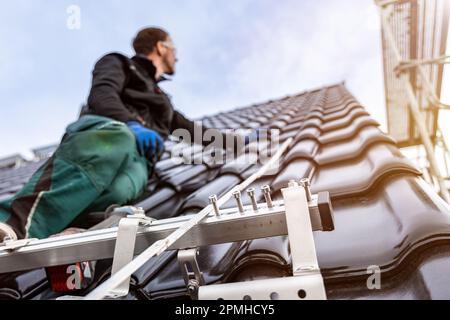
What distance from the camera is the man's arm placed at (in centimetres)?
171

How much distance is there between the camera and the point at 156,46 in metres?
2.44

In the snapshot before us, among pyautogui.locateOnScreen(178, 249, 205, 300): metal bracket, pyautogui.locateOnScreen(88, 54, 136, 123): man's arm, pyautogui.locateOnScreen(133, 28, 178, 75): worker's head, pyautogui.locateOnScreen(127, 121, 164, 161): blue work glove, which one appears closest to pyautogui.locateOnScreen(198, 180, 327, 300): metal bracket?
pyautogui.locateOnScreen(178, 249, 205, 300): metal bracket

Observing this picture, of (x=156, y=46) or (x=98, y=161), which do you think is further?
(x=156, y=46)

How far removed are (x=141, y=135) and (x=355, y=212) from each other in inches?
40.1

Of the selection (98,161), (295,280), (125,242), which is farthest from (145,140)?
(295,280)

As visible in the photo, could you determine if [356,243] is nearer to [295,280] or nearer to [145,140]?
[295,280]

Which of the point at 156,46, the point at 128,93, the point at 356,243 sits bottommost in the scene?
the point at 356,243

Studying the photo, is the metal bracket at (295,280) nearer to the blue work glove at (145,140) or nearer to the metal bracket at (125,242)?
the metal bracket at (125,242)

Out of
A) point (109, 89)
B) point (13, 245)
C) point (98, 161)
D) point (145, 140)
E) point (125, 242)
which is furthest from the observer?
point (109, 89)

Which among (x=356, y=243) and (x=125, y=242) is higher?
(x=125, y=242)

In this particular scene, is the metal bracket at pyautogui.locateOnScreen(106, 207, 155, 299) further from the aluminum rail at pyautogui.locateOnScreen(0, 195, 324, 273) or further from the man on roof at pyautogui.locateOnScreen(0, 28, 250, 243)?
the man on roof at pyautogui.locateOnScreen(0, 28, 250, 243)

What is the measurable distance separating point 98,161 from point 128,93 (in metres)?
0.76

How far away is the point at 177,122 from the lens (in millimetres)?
A: 2836
